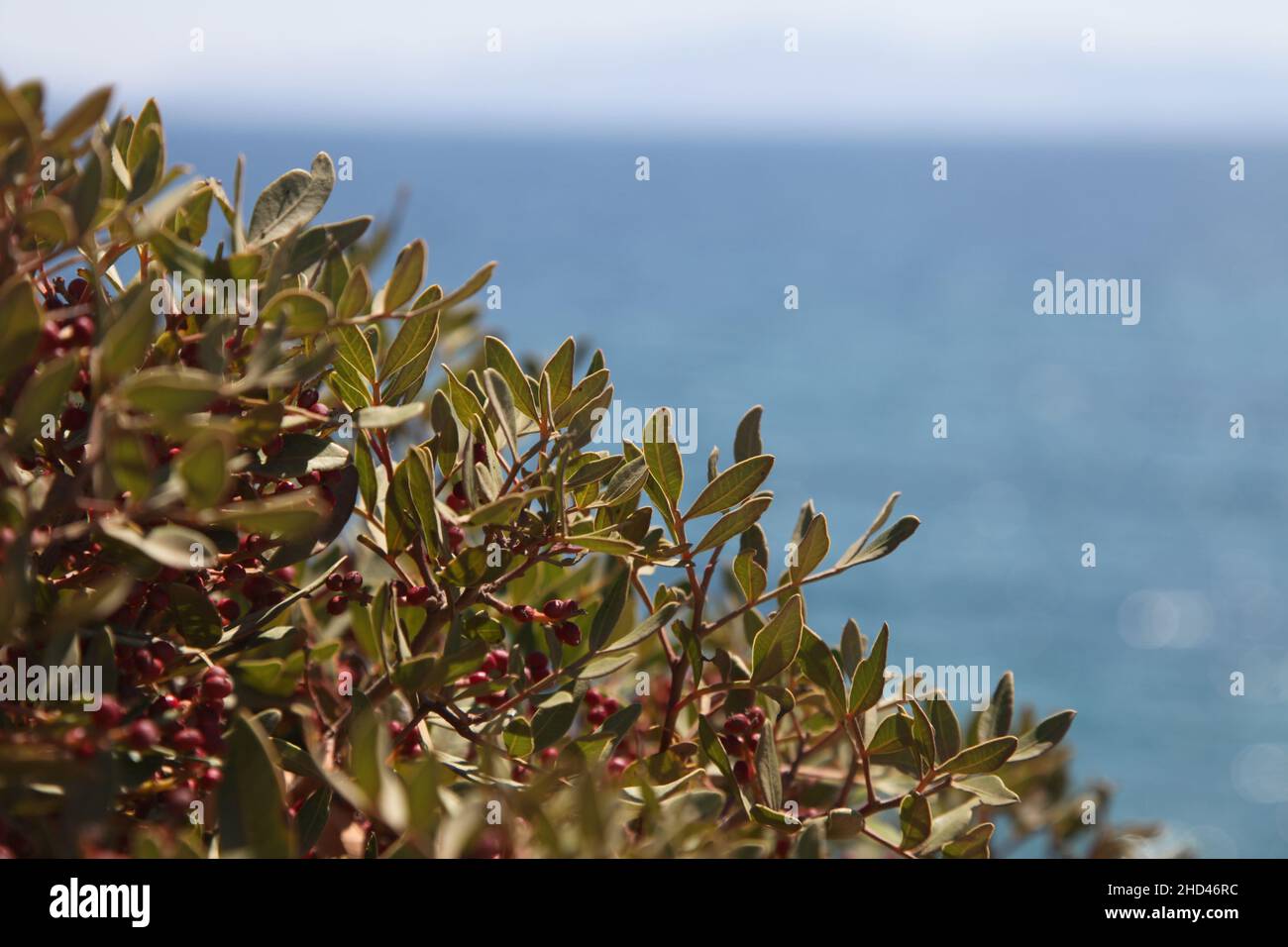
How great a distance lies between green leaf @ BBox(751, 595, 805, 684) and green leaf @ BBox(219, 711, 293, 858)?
34 cm

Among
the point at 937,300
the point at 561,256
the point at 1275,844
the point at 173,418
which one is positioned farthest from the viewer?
the point at 561,256

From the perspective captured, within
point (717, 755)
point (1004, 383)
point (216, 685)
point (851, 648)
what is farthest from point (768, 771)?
point (1004, 383)

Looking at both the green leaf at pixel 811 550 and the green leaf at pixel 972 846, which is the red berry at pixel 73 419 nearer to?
the green leaf at pixel 811 550

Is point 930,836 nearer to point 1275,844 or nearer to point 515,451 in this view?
point 515,451

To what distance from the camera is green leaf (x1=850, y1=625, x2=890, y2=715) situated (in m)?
0.79

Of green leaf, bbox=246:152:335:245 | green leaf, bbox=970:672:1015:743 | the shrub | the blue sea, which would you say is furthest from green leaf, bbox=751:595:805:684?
green leaf, bbox=246:152:335:245

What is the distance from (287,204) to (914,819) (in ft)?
2.01

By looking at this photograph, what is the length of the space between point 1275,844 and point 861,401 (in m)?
16.8

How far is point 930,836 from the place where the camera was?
0.79m

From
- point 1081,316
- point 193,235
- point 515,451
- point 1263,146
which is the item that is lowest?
point 515,451

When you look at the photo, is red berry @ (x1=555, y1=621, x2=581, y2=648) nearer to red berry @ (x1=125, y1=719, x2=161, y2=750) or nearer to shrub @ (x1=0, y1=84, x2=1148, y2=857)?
shrub @ (x1=0, y1=84, x2=1148, y2=857)

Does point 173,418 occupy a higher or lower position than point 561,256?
lower

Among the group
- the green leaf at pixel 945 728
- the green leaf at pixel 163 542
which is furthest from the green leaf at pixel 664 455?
the green leaf at pixel 163 542
